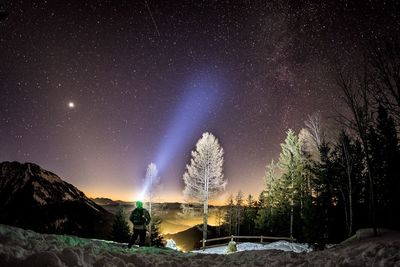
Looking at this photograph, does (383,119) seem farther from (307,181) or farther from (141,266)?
(141,266)

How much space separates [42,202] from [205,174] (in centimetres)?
11203

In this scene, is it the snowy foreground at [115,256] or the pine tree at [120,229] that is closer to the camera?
the snowy foreground at [115,256]

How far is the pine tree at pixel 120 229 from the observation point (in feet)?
122

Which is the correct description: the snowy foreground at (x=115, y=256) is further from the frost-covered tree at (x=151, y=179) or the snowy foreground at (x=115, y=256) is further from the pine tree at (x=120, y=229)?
the pine tree at (x=120, y=229)

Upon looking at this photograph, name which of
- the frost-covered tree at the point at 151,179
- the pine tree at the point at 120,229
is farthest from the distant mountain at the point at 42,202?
the frost-covered tree at the point at 151,179

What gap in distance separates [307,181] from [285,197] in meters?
3.02

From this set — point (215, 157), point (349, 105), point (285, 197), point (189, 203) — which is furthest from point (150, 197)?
point (349, 105)

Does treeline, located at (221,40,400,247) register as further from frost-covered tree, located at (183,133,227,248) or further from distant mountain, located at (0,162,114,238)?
distant mountain, located at (0,162,114,238)

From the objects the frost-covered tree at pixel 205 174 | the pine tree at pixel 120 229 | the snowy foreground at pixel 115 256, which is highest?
the frost-covered tree at pixel 205 174

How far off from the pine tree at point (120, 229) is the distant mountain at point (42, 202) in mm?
60744

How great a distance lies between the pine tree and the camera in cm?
3728

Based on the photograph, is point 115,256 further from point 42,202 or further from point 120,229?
point 42,202

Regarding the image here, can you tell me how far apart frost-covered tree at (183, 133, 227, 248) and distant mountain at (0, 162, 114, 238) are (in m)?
77.9

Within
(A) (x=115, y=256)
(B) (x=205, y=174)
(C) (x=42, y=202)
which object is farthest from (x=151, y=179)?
(C) (x=42, y=202)
